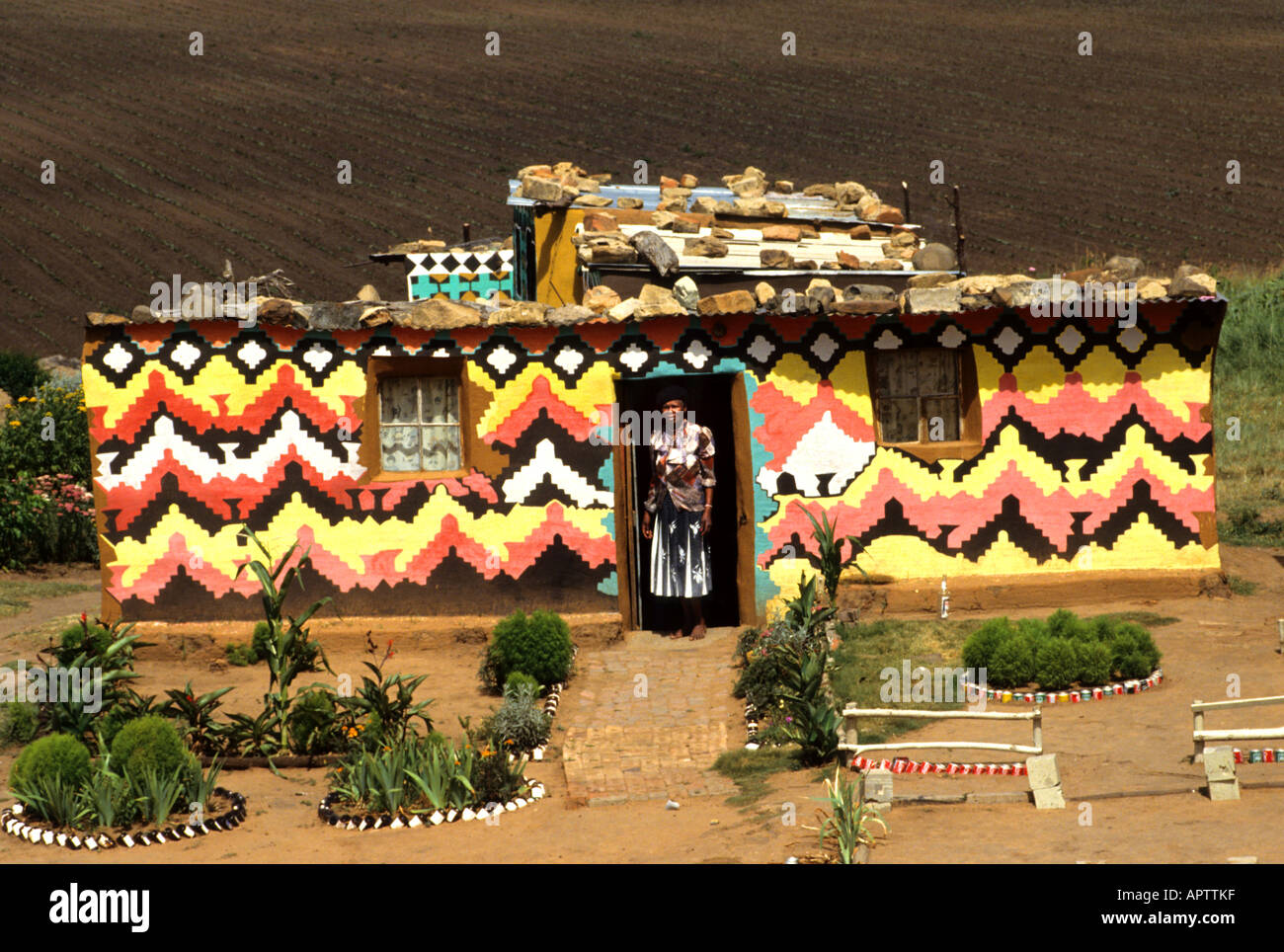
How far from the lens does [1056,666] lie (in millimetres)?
11812

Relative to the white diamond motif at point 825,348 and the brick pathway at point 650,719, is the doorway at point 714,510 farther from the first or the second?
the white diamond motif at point 825,348

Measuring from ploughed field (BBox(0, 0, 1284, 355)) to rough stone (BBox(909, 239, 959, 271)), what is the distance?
19628mm

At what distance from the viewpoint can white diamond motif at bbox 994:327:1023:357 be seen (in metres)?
14.4

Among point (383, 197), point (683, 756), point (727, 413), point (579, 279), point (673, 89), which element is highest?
point (673, 89)

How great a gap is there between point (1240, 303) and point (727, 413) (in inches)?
615

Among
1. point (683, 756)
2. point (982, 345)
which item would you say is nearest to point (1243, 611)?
point (982, 345)

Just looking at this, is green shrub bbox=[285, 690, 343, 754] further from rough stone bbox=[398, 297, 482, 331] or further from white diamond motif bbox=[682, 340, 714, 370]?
white diamond motif bbox=[682, 340, 714, 370]

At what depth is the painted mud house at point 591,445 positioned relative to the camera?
1432cm

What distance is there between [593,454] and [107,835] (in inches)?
236

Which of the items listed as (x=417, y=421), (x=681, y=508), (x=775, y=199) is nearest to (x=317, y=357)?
(x=417, y=421)

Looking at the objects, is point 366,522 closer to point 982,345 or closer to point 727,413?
point 727,413

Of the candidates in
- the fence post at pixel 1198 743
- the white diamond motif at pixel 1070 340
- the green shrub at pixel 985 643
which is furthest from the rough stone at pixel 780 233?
the fence post at pixel 1198 743

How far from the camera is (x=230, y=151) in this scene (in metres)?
45.5

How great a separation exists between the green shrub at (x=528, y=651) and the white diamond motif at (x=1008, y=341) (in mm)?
4808
